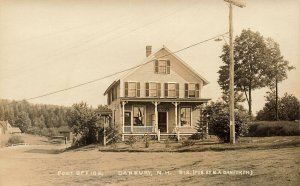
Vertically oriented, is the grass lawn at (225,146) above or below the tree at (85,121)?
below

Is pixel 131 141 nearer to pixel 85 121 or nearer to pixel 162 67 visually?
pixel 85 121

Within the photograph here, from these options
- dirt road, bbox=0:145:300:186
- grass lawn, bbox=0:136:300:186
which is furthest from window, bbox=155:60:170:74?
dirt road, bbox=0:145:300:186

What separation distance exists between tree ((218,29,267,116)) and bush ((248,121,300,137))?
126 centimetres

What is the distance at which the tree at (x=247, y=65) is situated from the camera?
1353 cm

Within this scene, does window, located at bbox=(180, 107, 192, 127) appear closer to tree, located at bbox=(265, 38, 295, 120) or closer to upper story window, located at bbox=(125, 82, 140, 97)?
upper story window, located at bbox=(125, 82, 140, 97)

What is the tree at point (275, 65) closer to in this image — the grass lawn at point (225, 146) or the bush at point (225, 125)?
the bush at point (225, 125)

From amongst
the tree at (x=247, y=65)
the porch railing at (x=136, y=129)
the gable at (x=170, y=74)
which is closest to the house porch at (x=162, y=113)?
the porch railing at (x=136, y=129)

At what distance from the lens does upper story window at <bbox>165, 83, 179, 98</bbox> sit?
1998 centimetres

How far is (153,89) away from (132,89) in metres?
1.00

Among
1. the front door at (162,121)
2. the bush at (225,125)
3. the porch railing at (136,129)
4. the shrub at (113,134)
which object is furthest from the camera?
the front door at (162,121)

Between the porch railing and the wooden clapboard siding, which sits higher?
the wooden clapboard siding

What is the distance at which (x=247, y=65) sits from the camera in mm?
15969

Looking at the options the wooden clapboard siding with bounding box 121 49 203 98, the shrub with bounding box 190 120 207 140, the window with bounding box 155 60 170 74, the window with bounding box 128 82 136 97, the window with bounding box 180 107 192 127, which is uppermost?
the window with bounding box 155 60 170 74

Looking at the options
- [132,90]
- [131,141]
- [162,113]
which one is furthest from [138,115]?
[131,141]
